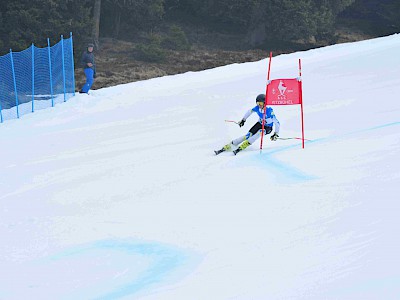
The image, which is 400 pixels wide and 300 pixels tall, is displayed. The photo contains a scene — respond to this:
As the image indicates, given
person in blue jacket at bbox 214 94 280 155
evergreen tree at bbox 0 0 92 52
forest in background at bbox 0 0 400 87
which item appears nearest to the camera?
person in blue jacket at bbox 214 94 280 155

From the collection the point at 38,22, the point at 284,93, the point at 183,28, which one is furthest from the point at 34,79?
the point at 183,28

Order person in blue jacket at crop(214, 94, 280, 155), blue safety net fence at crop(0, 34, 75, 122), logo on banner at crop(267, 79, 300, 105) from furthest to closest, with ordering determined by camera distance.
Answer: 1. blue safety net fence at crop(0, 34, 75, 122)
2. person in blue jacket at crop(214, 94, 280, 155)
3. logo on banner at crop(267, 79, 300, 105)

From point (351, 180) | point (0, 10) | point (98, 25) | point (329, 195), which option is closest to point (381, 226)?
point (329, 195)

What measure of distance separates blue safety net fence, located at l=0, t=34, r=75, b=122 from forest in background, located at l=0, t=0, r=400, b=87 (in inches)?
371

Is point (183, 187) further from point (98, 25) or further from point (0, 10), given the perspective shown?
point (98, 25)

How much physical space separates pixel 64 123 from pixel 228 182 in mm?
7733

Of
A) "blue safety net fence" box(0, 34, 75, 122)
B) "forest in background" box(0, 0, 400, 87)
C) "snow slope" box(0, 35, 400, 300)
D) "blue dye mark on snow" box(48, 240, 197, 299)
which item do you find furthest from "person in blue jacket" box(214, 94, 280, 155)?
"forest in background" box(0, 0, 400, 87)

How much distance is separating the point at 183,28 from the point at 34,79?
2260 cm

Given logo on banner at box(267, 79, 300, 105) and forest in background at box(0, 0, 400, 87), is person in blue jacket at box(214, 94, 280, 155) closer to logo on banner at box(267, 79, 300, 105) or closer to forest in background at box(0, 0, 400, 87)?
logo on banner at box(267, 79, 300, 105)

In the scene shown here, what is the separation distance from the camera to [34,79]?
803 inches

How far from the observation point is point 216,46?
40.7m

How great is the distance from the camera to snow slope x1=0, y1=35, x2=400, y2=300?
8.05m

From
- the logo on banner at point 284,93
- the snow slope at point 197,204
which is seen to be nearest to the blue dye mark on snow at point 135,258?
the snow slope at point 197,204

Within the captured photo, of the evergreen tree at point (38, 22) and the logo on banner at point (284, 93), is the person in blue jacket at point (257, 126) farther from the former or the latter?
the evergreen tree at point (38, 22)
